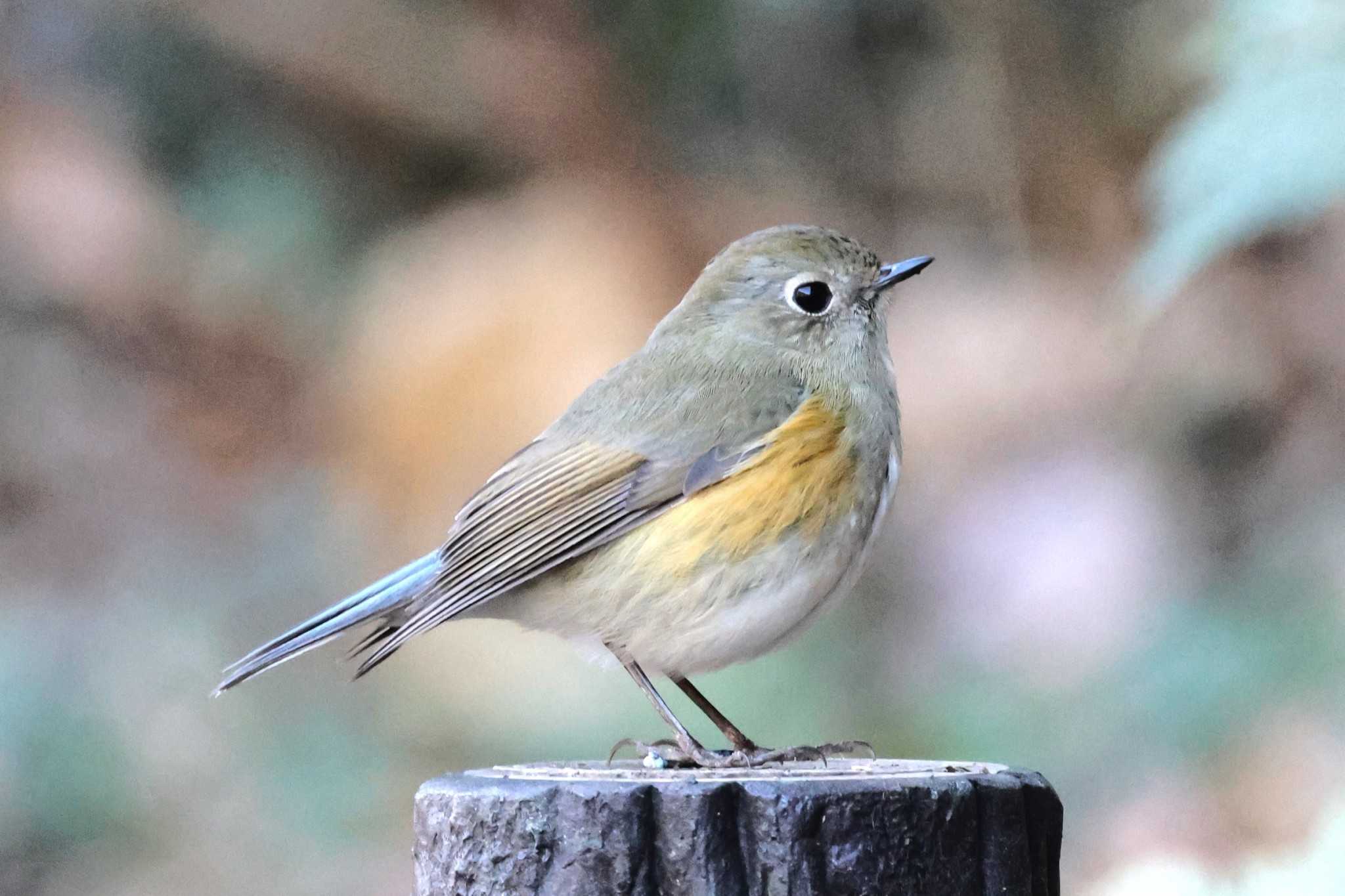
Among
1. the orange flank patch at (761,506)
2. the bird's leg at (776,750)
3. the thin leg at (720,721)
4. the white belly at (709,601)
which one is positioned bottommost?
the bird's leg at (776,750)

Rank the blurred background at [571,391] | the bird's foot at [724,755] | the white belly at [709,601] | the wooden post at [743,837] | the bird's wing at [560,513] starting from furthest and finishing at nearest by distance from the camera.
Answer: the blurred background at [571,391] → the bird's wing at [560,513] → the white belly at [709,601] → the bird's foot at [724,755] → the wooden post at [743,837]

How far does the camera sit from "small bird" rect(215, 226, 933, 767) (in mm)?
2645

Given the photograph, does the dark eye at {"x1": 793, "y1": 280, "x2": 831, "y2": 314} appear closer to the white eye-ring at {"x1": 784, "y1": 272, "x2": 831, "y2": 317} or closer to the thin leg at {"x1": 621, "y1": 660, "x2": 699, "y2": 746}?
the white eye-ring at {"x1": 784, "y1": 272, "x2": 831, "y2": 317}

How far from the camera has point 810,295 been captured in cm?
310

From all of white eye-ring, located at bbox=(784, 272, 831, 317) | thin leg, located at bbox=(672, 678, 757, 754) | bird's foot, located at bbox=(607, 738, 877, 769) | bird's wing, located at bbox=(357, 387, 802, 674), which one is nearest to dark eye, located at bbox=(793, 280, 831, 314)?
white eye-ring, located at bbox=(784, 272, 831, 317)

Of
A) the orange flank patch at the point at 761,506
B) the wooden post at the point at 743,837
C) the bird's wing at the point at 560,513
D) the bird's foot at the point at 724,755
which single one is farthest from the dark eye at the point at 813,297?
the wooden post at the point at 743,837

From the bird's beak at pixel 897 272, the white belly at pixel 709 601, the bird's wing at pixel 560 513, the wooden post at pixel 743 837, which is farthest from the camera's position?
the bird's beak at pixel 897 272

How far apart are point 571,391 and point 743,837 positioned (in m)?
3.54

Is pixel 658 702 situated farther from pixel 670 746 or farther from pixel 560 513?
pixel 560 513

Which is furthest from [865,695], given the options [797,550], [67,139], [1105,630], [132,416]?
[67,139]

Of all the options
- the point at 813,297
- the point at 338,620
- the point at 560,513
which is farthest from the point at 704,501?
the point at 338,620

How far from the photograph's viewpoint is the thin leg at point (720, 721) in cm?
278

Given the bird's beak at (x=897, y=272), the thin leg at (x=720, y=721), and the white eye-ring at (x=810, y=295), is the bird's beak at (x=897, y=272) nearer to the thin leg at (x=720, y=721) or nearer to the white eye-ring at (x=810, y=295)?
the white eye-ring at (x=810, y=295)

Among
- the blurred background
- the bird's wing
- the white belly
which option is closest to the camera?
the white belly
